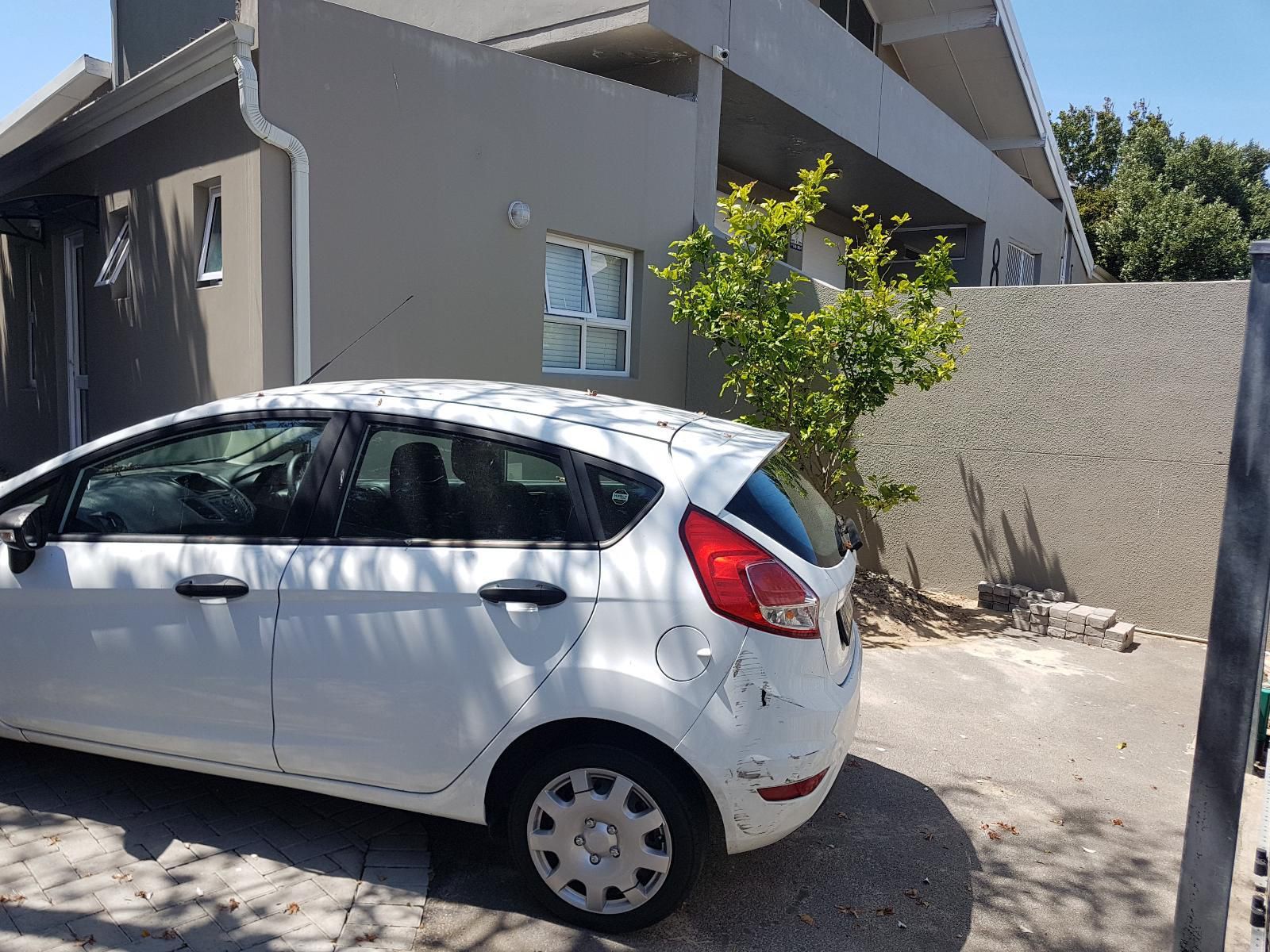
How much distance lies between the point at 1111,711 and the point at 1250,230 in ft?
84.1

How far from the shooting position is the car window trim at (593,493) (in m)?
3.07

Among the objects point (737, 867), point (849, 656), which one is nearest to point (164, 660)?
point (737, 867)

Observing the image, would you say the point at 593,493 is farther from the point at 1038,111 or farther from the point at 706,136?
the point at 1038,111

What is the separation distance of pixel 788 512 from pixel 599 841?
1.26 meters

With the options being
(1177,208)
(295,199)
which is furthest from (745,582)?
(1177,208)

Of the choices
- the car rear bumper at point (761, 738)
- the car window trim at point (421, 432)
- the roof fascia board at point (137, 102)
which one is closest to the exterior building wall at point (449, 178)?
the roof fascia board at point (137, 102)

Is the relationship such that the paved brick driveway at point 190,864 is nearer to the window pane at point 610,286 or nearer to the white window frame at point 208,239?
the white window frame at point 208,239

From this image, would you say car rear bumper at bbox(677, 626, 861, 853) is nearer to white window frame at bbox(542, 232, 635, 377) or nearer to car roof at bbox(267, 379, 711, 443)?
car roof at bbox(267, 379, 711, 443)

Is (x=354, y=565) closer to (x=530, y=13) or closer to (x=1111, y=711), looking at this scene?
(x=1111, y=711)

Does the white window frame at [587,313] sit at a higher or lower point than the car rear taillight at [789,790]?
higher

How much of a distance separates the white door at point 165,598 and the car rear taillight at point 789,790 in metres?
1.72

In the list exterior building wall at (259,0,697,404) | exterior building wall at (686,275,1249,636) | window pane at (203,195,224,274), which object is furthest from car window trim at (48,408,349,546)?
exterior building wall at (686,275,1249,636)

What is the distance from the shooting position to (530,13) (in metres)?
8.94

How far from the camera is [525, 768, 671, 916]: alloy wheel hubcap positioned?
3023 mm
